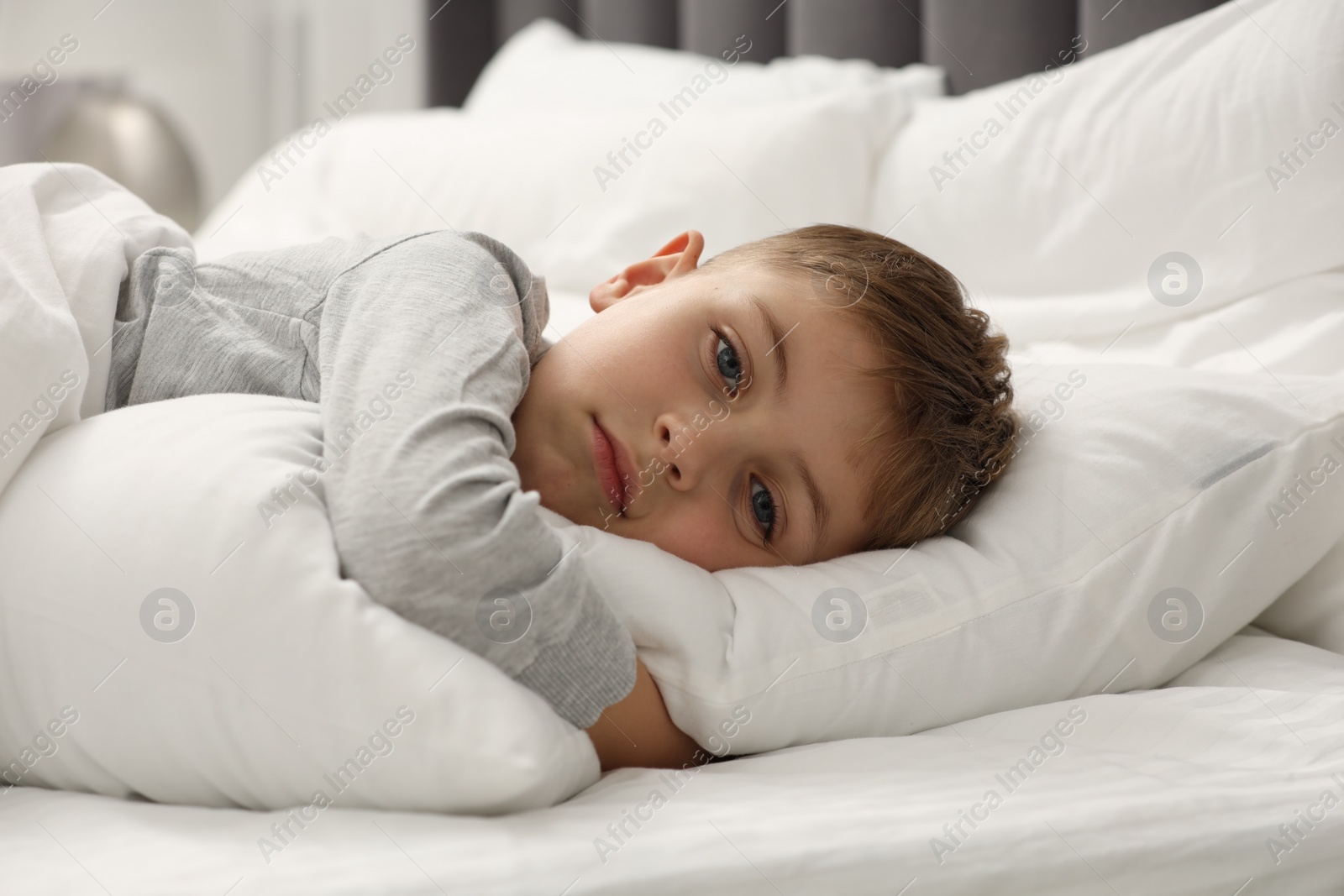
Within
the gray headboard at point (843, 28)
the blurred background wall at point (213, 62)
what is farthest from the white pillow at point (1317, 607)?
the blurred background wall at point (213, 62)

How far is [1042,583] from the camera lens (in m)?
0.83

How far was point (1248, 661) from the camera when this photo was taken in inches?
34.7

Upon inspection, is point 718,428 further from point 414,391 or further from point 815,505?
point 414,391

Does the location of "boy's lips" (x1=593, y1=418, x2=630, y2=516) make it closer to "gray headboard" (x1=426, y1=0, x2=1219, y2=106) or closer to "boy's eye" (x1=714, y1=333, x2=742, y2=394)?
"boy's eye" (x1=714, y1=333, x2=742, y2=394)

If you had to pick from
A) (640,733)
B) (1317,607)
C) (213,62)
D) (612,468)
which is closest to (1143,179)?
(1317,607)

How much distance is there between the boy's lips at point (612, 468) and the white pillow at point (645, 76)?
955 mm

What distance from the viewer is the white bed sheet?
1.77ft

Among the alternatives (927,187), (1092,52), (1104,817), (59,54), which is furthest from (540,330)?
(59,54)

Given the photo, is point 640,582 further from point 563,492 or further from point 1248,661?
point 1248,661

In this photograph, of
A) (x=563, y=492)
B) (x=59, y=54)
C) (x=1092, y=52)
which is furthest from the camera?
(x=59, y=54)

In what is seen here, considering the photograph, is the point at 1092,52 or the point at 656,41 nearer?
the point at 1092,52

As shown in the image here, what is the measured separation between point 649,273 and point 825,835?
0.65 m

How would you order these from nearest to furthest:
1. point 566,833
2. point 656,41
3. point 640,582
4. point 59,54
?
point 566,833, point 640,582, point 656,41, point 59,54

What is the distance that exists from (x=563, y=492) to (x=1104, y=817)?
45 centimetres
